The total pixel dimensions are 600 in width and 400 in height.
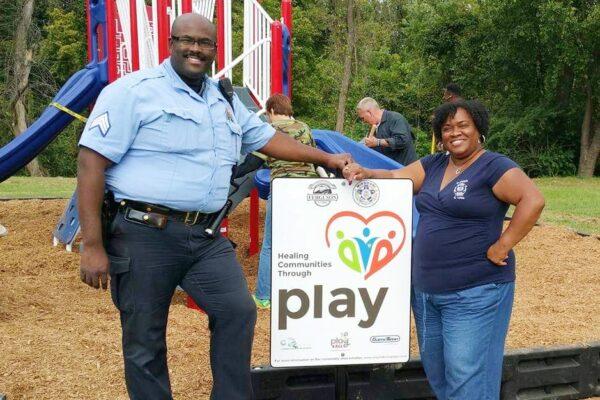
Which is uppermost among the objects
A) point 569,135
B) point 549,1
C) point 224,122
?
point 549,1

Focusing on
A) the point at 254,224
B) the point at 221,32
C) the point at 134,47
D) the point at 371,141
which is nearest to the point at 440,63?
the point at 371,141

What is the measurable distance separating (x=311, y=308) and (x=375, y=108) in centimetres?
458

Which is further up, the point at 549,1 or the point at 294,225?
the point at 549,1

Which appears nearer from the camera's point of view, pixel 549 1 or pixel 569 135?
pixel 549 1

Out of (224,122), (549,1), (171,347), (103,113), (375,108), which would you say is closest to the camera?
(103,113)

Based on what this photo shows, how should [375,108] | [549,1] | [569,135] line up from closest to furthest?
[375,108] → [549,1] → [569,135]

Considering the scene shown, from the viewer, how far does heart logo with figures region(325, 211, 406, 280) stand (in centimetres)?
343

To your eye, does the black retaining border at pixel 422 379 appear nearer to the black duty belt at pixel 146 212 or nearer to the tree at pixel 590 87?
the black duty belt at pixel 146 212

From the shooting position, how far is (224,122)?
3055 millimetres

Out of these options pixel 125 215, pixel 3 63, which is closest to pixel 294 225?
pixel 125 215

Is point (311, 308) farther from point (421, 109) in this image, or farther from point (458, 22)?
point (421, 109)

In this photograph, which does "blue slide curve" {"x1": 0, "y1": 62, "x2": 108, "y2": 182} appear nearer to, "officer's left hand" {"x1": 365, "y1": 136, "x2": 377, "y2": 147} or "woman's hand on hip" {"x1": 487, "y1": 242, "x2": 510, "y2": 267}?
"officer's left hand" {"x1": 365, "y1": 136, "x2": 377, "y2": 147}

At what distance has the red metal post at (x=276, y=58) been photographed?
6.45 metres

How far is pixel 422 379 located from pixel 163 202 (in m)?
1.93
